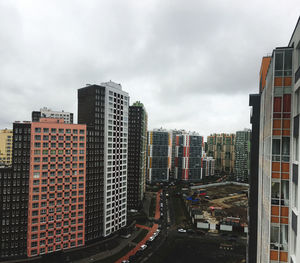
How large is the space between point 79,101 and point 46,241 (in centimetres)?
4703

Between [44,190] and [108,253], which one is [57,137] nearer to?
[44,190]

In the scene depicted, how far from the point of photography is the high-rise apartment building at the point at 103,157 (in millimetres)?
65125

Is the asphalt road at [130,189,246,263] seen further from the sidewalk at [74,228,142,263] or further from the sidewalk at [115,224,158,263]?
the sidewalk at [74,228,142,263]

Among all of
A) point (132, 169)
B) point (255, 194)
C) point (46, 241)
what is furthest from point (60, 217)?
point (255, 194)

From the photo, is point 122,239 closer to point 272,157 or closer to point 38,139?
point 38,139

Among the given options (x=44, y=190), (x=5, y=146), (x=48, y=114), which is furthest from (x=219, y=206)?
(x=5, y=146)

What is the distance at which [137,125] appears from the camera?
341 ft

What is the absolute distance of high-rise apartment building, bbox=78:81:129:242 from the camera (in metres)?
65.1

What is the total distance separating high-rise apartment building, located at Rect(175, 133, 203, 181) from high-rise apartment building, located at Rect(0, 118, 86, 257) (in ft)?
367

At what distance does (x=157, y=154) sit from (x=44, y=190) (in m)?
102

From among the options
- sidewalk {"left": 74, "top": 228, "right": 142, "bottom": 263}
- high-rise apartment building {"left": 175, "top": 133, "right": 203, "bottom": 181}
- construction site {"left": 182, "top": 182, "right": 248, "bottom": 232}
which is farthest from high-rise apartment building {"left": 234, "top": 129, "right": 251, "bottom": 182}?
sidewalk {"left": 74, "top": 228, "right": 142, "bottom": 263}

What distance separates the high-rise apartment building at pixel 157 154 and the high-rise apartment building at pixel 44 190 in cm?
9059

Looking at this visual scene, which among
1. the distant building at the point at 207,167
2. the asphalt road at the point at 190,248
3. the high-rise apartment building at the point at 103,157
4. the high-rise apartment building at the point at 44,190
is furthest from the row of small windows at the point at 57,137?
the distant building at the point at 207,167

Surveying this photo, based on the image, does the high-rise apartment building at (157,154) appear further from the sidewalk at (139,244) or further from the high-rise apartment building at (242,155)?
the sidewalk at (139,244)
